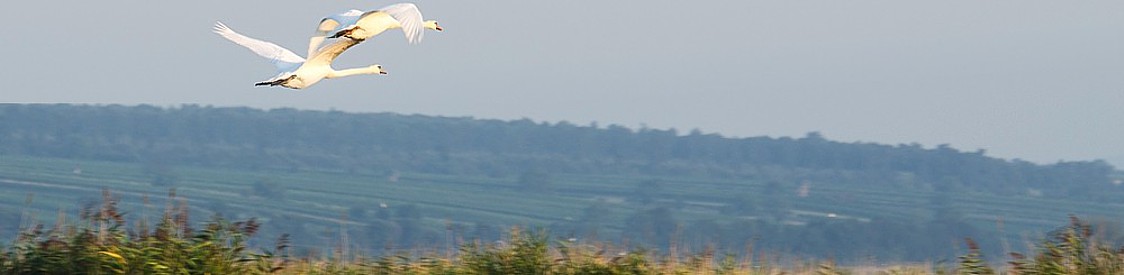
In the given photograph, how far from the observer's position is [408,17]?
38.9ft

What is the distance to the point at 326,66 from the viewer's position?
13.1 metres

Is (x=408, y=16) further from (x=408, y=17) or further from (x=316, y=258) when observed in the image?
(x=316, y=258)

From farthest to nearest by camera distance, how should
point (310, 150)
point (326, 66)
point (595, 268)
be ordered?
point (310, 150), point (326, 66), point (595, 268)

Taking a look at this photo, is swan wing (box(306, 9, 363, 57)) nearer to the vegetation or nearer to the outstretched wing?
the outstretched wing

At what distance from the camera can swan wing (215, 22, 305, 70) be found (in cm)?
1357

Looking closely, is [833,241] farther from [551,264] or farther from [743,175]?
[551,264]

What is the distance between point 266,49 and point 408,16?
251 centimetres

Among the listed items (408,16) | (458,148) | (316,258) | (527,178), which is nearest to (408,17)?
(408,16)

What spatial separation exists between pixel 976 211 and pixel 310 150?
54.3 metres

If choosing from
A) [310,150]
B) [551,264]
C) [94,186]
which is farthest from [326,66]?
[310,150]

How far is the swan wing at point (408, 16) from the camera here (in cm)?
1162

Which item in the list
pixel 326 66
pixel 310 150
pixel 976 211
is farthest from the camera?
A: pixel 310 150

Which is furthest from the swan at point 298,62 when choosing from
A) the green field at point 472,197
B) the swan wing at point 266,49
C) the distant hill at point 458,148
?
the distant hill at point 458,148

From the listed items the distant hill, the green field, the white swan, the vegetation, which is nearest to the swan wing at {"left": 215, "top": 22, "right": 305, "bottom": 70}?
the white swan
